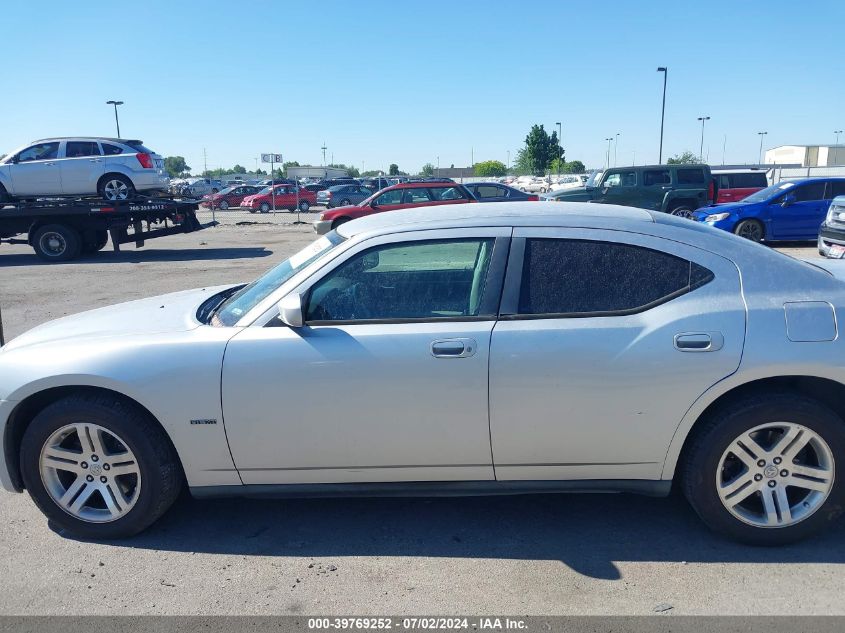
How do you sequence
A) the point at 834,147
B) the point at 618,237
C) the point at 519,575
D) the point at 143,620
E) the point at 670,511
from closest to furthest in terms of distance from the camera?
the point at 143,620 < the point at 519,575 < the point at 618,237 < the point at 670,511 < the point at 834,147

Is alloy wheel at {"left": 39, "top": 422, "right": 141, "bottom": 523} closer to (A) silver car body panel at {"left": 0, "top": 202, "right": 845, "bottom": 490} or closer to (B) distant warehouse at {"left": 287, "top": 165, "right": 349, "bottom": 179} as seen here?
(A) silver car body panel at {"left": 0, "top": 202, "right": 845, "bottom": 490}

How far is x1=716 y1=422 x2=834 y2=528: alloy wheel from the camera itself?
127 inches

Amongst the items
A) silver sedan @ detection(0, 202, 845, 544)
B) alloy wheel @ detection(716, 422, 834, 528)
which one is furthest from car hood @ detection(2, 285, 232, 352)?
alloy wheel @ detection(716, 422, 834, 528)

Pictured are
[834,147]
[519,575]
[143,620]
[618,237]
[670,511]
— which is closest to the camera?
[143,620]

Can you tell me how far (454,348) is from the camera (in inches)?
126

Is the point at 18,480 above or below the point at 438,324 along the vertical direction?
below

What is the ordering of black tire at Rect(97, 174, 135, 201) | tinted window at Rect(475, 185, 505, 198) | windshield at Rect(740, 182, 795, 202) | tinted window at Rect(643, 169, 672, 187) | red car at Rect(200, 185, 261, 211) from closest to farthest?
windshield at Rect(740, 182, 795, 202) < black tire at Rect(97, 174, 135, 201) < tinted window at Rect(643, 169, 672, 187) < tinted window at Rect(475, 185, 505, 198) < red car at Rect(200, 185, 261, 211)

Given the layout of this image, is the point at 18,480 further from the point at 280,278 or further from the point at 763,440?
the point at 763,440

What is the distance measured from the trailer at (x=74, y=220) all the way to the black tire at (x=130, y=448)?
14.1 m

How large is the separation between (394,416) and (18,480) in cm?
196

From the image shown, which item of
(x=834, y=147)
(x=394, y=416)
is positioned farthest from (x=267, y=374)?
(x=834, y=147)

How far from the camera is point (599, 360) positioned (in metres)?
3.17

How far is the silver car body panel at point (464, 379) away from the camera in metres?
3.17

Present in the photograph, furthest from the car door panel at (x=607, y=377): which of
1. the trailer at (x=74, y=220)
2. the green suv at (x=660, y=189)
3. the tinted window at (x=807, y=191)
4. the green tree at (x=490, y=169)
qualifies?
the green tree at (x=490, y=169)
